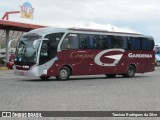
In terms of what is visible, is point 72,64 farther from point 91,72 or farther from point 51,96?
point 51,96

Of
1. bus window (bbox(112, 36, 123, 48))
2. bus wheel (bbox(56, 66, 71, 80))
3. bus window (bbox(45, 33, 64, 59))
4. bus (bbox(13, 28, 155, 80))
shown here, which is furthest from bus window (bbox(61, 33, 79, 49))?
bus window (bbox(112, 36, 123, 48))

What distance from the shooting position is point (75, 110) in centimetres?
1042

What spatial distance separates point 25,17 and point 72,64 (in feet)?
91.5

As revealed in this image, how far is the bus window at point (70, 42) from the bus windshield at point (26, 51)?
152 cm

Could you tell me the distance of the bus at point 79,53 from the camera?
21828 mm

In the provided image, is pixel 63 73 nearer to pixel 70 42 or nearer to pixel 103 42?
pixel 70 42

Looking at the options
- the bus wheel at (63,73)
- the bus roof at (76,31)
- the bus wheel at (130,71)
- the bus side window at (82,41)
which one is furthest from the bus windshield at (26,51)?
the bus wheel at (130,71)

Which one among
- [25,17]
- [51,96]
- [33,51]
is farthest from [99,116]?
[25,17]

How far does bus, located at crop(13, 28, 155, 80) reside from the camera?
21828 millimetres

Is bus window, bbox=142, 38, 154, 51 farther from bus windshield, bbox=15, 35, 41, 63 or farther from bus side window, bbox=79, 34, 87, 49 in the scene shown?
bus windshield, bbox=15, 35, 41, 63

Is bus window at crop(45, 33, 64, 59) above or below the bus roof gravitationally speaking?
below

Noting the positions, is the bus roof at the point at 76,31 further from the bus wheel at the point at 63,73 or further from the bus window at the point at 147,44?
the bus wheel at the point at 63,73

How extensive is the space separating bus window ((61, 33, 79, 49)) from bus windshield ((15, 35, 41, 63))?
1.52 meters

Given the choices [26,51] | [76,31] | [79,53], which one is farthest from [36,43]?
[79,53]
